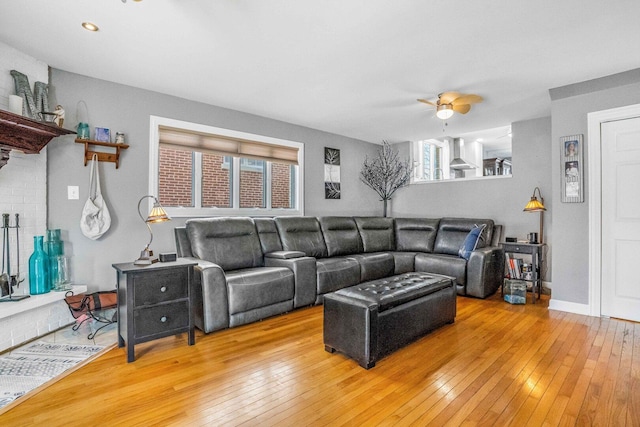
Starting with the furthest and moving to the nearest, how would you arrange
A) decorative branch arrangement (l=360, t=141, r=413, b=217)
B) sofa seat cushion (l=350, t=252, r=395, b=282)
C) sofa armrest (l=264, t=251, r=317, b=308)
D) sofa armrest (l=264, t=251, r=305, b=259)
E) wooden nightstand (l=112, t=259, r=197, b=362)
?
decorative branch arrangement (l=360, t=141, r=413, b=217), sofa seat cushion (l=350, t=252, r=395, b=282), sofa armrest (l=264, t=251, r=305, b=259), sofa armrest (l=264, t=251, r=317, b=308), wooden nightstand (l=112, t=259, r=197, b=362)

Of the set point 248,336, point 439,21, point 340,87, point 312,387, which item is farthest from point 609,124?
point 248,336

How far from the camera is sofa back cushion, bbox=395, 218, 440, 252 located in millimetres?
5012

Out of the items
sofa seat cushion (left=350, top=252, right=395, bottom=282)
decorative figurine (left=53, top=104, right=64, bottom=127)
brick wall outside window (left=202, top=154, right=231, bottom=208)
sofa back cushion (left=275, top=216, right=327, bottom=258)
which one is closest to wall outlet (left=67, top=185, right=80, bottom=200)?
decorative figurine (left=53, top=104, right=64, bottom=127)

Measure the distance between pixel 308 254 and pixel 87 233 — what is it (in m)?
2.45

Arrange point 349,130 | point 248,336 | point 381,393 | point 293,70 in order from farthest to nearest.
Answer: point 349,130, point 293,70, point 248,336, point 381,393

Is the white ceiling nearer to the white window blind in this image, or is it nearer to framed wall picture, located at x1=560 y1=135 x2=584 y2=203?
the white window blind

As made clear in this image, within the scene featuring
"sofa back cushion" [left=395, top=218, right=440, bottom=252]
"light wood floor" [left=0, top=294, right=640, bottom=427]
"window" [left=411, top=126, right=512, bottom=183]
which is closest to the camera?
"light wood floor" [left=0, top=294, right=640, bottom=427]

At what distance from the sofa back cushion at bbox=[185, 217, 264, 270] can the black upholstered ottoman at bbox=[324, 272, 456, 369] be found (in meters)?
1.42

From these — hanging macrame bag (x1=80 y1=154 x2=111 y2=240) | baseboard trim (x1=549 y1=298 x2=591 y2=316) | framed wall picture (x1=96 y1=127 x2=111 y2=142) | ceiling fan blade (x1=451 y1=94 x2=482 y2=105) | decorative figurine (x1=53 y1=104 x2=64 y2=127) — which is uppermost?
ceiling fan blade (x1=451 y1=94 x2=482 y2=105)

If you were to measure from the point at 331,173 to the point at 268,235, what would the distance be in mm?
1996

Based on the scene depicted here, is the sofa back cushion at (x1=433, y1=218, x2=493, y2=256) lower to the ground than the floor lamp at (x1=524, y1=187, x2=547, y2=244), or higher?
lower

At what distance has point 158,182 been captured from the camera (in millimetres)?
3619

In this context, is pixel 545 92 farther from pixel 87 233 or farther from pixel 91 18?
pixel 87 233

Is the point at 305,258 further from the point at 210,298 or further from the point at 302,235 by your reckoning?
the point at 210,298
